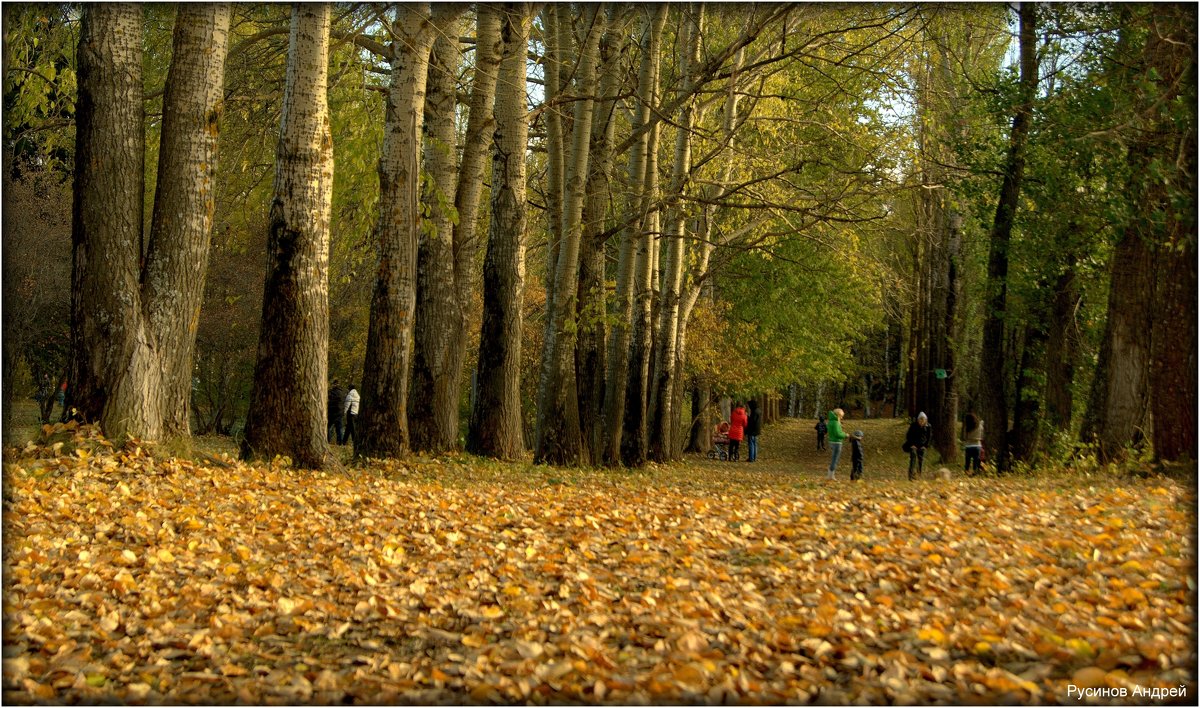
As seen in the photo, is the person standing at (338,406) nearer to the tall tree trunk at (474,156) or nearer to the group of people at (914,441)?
the tall tree trunk at (474,156)

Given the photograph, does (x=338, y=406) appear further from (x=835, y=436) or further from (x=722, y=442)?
(x=835, y=436)

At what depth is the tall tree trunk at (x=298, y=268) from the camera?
11.2 m

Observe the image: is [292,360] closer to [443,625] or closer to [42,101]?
[42,101]

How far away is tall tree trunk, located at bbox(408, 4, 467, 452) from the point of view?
15.7 metres

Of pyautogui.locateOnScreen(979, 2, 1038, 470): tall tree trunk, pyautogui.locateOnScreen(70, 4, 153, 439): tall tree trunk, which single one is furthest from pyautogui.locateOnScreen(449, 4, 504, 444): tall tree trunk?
pyautogui.locateOnScreen(979, 2, 1038, 470): tall tree trunk

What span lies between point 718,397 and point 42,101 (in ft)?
118

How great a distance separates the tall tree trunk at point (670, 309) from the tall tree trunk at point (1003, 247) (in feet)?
18.2

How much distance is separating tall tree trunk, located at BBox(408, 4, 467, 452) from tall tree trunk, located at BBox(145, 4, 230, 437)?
4.90 meters

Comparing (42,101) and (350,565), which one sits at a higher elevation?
(42,101)

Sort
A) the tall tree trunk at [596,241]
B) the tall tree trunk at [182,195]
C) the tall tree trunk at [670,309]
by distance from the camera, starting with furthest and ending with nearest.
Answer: the tall tree trunk at [670,309] → the tall tree trunk at [596,241] → the tall tree trunk at [182,195]

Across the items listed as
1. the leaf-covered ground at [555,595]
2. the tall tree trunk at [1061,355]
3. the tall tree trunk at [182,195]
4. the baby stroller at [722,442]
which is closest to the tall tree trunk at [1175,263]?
the leaf-covered ground at [555,595]

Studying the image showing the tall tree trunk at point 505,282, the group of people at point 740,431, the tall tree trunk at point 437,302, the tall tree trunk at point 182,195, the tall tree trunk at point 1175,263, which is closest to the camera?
the tall tree trunk at point 182,195

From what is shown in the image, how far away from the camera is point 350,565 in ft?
25.0

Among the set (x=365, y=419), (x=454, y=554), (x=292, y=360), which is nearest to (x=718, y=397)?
(x=365, y=419)
